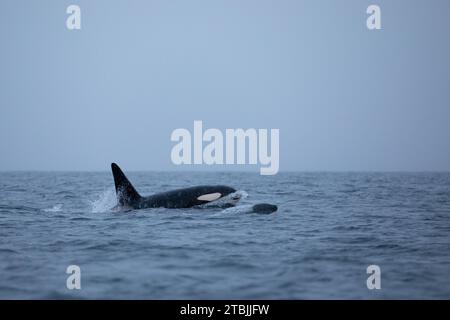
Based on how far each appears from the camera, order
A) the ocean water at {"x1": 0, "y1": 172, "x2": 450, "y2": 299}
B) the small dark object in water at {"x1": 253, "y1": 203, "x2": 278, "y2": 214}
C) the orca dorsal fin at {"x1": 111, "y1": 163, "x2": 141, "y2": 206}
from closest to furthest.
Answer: the ocean water at {"x1": 0, "y1": 172, "x2": 450, "y2": 299} < the small dark object in water at {"x1": 253, "y1": 203, "x2": 278, "y2": 214} < the orca dorsal fin at {"x1": 111, "y1": 163, "x2": 141, "y2": 206}

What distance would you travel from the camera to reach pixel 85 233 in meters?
13.8

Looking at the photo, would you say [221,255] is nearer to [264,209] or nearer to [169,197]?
[264,209]

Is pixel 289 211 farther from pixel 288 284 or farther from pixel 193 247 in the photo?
pixel 288 284

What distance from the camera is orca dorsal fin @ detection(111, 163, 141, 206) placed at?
18344 mm

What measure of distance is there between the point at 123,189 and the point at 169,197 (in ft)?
5.55

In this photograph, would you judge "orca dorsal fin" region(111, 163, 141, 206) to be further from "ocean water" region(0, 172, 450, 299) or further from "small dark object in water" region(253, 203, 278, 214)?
"small dark object in water" region(253, 203, 278, 214)

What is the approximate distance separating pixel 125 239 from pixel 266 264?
4349mm

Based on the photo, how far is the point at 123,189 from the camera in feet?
61.3

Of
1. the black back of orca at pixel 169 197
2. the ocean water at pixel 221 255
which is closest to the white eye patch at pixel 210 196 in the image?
the black back of orca at pixel 169 197

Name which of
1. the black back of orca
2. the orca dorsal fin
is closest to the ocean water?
the black back of orca

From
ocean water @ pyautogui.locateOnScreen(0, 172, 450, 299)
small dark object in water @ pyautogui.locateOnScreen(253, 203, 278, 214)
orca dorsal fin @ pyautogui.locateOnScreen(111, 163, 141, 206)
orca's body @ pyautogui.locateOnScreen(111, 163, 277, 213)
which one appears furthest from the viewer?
orca's body @ pyautogui.locateOnScreen(111, 163, 277, 213)

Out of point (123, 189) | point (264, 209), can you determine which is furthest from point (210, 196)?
point (123, 189)
